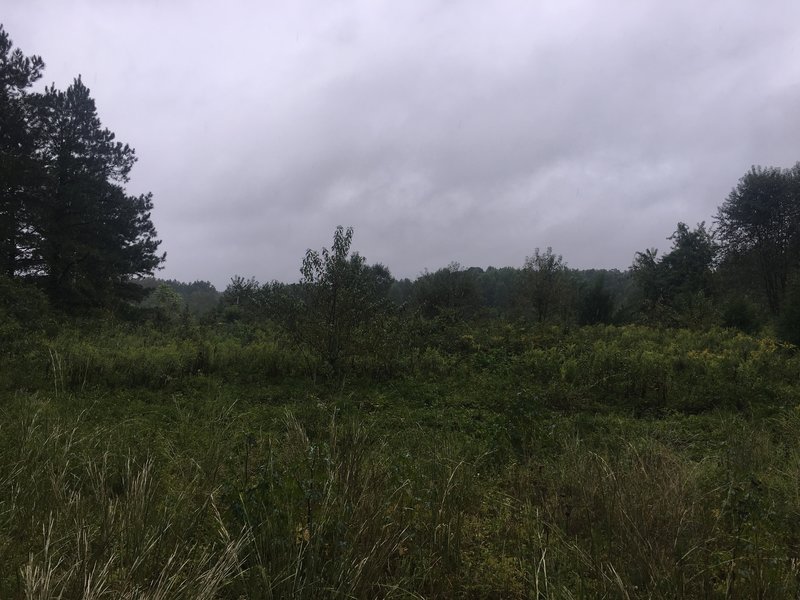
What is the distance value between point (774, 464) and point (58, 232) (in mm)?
23939

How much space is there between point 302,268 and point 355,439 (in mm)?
7041

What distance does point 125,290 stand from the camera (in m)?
23.0

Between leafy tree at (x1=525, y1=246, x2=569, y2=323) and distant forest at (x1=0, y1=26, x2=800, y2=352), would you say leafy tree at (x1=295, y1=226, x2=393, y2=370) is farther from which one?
leafy tree at (x1=525, y1=246, x2=569, y2=323)

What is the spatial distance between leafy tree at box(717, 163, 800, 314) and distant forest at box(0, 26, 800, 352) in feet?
0.21

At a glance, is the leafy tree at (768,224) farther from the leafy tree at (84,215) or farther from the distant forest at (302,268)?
the leafy tree at (84,215)

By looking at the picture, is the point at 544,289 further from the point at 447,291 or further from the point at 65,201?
the point at 65,201

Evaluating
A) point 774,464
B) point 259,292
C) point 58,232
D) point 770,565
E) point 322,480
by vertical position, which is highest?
point 58,232

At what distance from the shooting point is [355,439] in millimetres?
3066

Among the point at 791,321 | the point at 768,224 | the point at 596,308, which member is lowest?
the point at 791,321

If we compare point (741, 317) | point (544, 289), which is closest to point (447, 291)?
point (544, 289)

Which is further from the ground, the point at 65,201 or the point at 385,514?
the point at 65,201

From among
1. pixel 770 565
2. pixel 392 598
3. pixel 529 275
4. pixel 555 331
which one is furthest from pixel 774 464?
pixel 529 275

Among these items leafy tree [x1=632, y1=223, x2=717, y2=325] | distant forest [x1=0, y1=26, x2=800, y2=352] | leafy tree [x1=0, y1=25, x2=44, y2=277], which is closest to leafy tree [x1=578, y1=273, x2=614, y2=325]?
distant forest [x1=0, y1=26, x2=800, y2=352]

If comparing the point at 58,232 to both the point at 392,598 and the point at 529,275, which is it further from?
the point at 392,598
